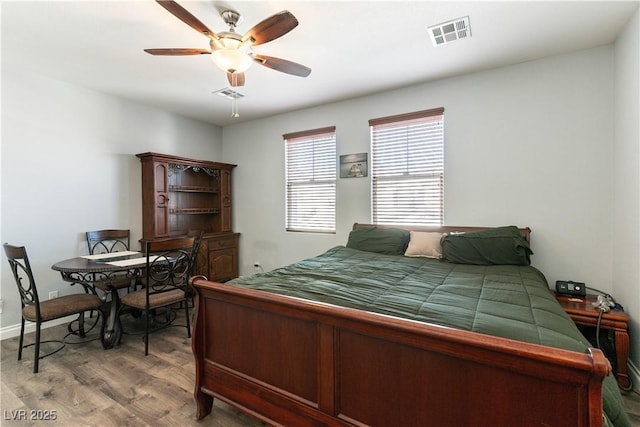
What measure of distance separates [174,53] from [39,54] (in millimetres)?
1679

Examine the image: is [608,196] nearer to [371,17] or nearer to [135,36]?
[371,17]

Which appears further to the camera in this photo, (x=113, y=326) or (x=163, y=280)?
(x=163, y=280)

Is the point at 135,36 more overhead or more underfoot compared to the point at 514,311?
more overhead

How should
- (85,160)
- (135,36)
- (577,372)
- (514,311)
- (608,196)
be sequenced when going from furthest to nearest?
(85,160) < (608,196) < (135,36) < (514,311) < (577,372)

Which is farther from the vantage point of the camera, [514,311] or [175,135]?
[175,135]

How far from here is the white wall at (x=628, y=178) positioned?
6.94ft

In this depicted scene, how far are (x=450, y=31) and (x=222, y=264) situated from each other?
4.16 meters

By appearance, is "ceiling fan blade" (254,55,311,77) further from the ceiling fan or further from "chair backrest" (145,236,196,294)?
"chair backrest" (145,236,196,294)

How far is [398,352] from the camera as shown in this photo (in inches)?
46.3

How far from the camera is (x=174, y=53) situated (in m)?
2.13

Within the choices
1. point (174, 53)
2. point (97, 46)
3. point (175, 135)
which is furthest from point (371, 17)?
point (175, 135)

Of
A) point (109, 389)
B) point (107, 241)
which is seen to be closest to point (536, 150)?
point (109, 389)

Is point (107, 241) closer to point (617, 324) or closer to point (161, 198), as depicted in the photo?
point (161, 198)

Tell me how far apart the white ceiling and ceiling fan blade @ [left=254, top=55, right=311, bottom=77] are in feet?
1.01
